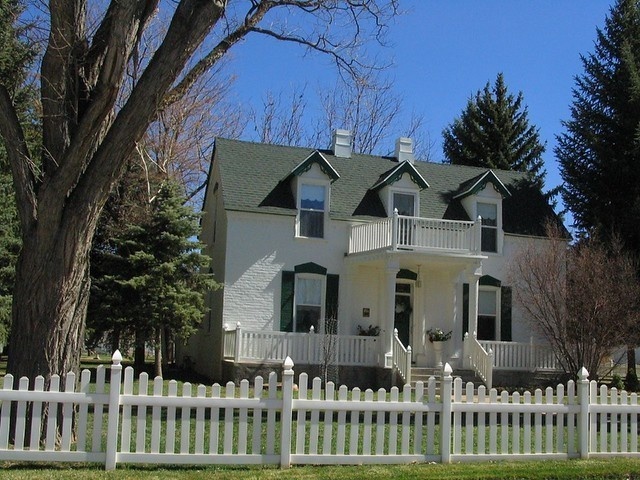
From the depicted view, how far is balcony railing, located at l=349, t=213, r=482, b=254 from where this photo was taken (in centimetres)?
2138

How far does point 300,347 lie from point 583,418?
38.4ft

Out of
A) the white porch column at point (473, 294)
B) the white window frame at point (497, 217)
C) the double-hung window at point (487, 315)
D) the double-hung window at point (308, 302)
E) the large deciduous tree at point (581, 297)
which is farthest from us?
the white window frame at point (497, 217)

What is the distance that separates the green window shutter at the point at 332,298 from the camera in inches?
890

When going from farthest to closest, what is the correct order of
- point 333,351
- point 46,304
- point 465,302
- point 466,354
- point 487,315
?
point 487,315 < point 465,302 < point 466,354 < point 333,351 < point 46,304

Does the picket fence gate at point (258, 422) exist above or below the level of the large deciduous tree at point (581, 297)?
below

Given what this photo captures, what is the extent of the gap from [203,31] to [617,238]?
16144 mm

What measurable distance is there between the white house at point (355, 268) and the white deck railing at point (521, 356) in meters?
0.03

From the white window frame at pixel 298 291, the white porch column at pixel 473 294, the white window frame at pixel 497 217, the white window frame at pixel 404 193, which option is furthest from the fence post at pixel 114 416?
the white window frame at pixel 497 217

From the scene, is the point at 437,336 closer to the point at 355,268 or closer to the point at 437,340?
the point at 437,340

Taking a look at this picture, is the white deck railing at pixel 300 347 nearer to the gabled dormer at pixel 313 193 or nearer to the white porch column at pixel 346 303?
the white porch column at pixel 346 303

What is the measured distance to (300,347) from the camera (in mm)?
21109

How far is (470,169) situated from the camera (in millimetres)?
27297

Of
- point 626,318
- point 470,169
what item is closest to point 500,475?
point 626,318

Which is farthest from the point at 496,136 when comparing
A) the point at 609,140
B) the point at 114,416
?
the point at 114,416
